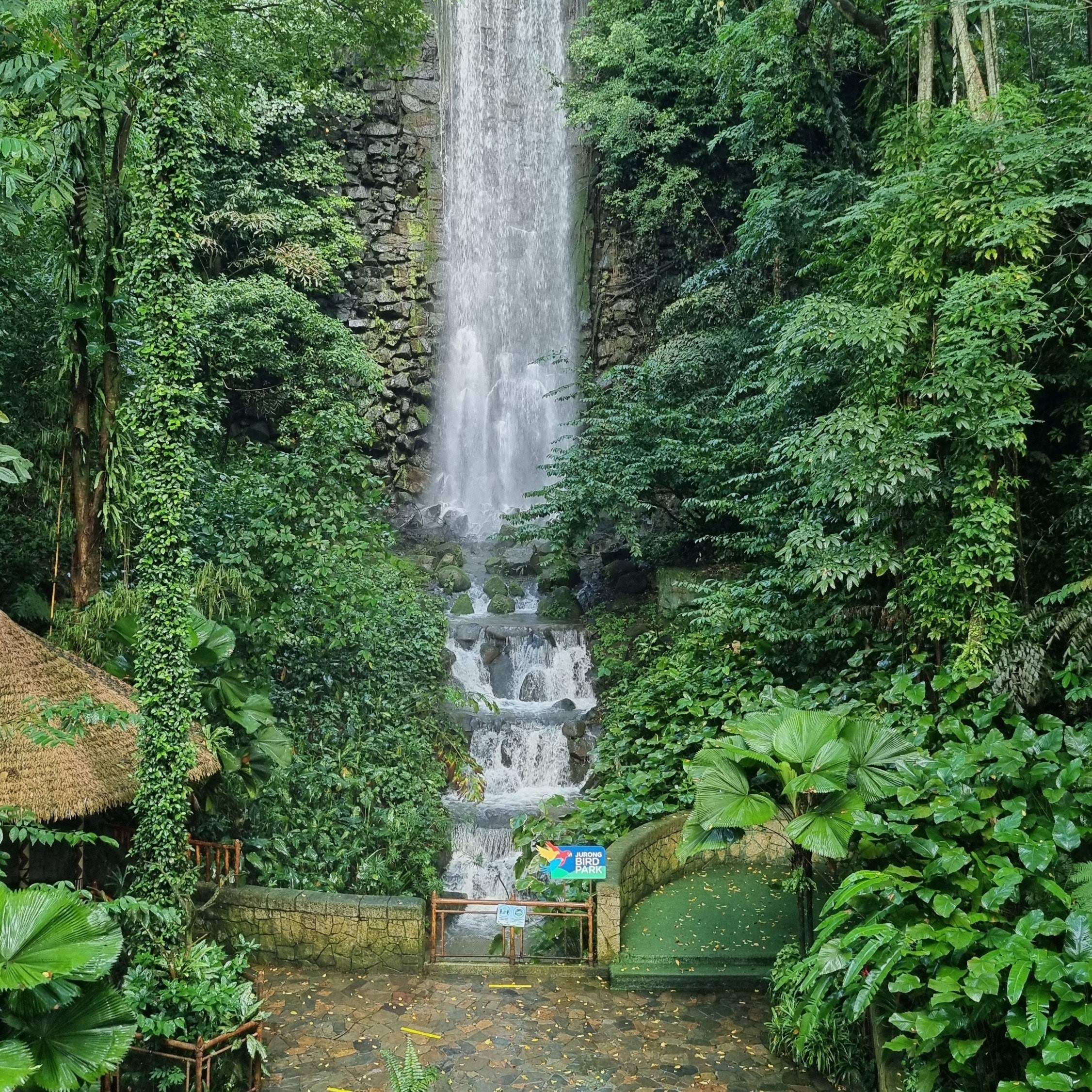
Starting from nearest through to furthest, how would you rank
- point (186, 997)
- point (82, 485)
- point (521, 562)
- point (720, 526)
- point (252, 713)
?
point (186, 997) → point (252, 713) → point (82, 485) → point (720, 526) → point (521, 562)


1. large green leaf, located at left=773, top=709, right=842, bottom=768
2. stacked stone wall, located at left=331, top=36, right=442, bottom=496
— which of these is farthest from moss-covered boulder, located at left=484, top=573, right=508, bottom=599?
large green leaf, located at left=773, top=709, right=842, bottom=768

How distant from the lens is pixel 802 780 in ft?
20.4

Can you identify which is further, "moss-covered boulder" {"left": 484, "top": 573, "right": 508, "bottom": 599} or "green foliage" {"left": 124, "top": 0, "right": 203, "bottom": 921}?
"moss-covered boulder" {"left": 484, "top": 573, "right": 508, "bottom": 599}

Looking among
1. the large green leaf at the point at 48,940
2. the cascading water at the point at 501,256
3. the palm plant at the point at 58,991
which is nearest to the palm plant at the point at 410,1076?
the palm plant at the point at 58,991

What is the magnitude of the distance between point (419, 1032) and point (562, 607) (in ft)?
31.8

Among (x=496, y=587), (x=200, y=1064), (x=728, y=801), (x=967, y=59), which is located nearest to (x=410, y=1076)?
(x=200, y=1064)

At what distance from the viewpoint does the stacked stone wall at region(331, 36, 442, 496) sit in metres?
20.3

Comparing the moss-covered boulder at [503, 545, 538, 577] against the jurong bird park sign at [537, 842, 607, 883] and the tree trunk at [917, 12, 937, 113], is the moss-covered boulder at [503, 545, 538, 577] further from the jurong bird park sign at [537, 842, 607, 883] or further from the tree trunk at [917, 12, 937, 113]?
the tree trunk at [917, 12, 937, 113]

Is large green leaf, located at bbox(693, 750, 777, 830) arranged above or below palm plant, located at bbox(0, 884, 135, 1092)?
above

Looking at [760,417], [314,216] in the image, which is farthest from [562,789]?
[314,216]

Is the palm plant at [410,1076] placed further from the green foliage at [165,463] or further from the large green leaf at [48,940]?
the green foliage at [165,463]

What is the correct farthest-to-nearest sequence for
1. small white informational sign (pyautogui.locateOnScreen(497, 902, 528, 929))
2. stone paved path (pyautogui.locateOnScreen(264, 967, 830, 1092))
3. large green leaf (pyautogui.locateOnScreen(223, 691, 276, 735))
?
large green leaf (pyautogui.locateOnScreen(223, 691, 276, 735)) → small white informational sign (pyautogui.locateOnScreen(497, 902, 528, 929)) → stone paved path (pyautogui.locateOnScreen(264, 967, 830, 1092))

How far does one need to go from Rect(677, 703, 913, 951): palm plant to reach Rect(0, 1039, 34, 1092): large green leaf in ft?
12.8

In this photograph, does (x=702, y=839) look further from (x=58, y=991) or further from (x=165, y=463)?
(x=165, y=463)
